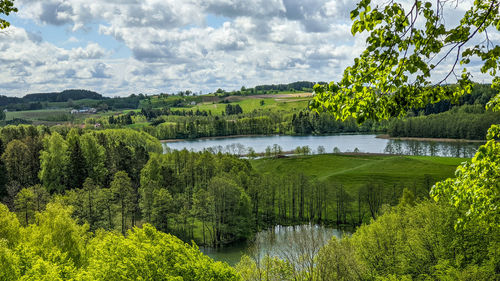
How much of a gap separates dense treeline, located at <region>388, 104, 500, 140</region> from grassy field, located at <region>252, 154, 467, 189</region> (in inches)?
2404

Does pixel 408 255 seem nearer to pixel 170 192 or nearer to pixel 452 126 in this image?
pixel 170 192

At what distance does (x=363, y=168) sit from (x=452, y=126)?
87598 mm

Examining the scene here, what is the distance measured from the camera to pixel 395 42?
5703 mm

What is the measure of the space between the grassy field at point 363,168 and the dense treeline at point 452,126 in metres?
61.1

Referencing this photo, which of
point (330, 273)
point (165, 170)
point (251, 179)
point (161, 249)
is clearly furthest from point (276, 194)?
point (161, 249)

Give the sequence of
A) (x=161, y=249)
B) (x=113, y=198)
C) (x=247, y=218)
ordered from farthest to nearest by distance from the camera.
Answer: (x=247, y=218) → (x=113, y=198) → (x=161, y=249)

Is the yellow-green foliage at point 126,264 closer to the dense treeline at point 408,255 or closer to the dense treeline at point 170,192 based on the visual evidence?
the dense treeline at point 408,255

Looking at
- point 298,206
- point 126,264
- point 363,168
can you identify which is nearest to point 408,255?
point 126,264

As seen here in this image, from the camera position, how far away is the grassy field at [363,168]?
85.6m

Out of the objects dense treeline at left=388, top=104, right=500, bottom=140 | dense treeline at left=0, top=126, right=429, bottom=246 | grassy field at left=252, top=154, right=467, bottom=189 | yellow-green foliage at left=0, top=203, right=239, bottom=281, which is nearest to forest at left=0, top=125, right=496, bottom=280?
yellow-green foliage at left=0, top=203, right=239, bottom=281

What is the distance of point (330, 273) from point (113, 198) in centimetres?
3774

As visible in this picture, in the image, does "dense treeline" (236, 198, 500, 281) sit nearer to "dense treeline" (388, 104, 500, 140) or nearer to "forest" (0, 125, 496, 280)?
"forest" (0, 125, 496, 280)

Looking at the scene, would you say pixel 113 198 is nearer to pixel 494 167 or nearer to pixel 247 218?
pixel 247 218

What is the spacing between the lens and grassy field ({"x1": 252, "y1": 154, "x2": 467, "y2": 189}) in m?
85.6
